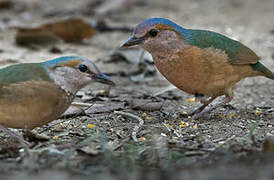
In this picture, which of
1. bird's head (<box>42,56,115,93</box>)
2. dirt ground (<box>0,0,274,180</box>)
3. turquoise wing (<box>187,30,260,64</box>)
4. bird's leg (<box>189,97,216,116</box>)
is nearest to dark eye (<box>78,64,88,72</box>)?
bird's head (<box>42,56,115,93</box>)

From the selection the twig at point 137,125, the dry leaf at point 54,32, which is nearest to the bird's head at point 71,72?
the twig at point 137,125

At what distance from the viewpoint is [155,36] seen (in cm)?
503

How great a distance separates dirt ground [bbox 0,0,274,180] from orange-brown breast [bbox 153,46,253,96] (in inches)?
14.1

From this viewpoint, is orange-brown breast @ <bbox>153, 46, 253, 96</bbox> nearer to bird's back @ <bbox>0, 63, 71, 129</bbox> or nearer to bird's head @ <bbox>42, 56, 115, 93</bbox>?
bird's head @ <bbox>42, 56, 115, 93</bbox>

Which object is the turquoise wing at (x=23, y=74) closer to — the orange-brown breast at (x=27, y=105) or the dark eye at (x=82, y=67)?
the orange-brown breast at (x=27, y=105)

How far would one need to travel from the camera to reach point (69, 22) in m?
7.98

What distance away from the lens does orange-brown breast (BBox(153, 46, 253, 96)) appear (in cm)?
489

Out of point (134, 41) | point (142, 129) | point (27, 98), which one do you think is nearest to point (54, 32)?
point (134, 41)

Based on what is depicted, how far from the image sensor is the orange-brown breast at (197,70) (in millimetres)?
4891

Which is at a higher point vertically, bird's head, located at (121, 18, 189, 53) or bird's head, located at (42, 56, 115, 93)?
bird's head, located at (121, 18, 189, 53)

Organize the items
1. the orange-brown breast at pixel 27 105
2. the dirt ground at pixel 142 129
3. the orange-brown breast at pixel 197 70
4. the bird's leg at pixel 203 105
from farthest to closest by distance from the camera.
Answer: the bird's leg at pixel 203 105, the orange-brown breast at pixel 197 70, the orange-brown breast at pixel 27 105, the dirt ground at pixel 142 129

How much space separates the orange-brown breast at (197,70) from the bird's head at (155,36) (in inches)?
5.1

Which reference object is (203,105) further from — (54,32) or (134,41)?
(54,32)

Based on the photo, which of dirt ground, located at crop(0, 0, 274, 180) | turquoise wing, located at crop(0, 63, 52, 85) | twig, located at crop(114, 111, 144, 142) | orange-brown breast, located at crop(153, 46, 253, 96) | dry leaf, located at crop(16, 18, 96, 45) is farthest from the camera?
dry leaf, located at crop(16, 18, 96, 45)
